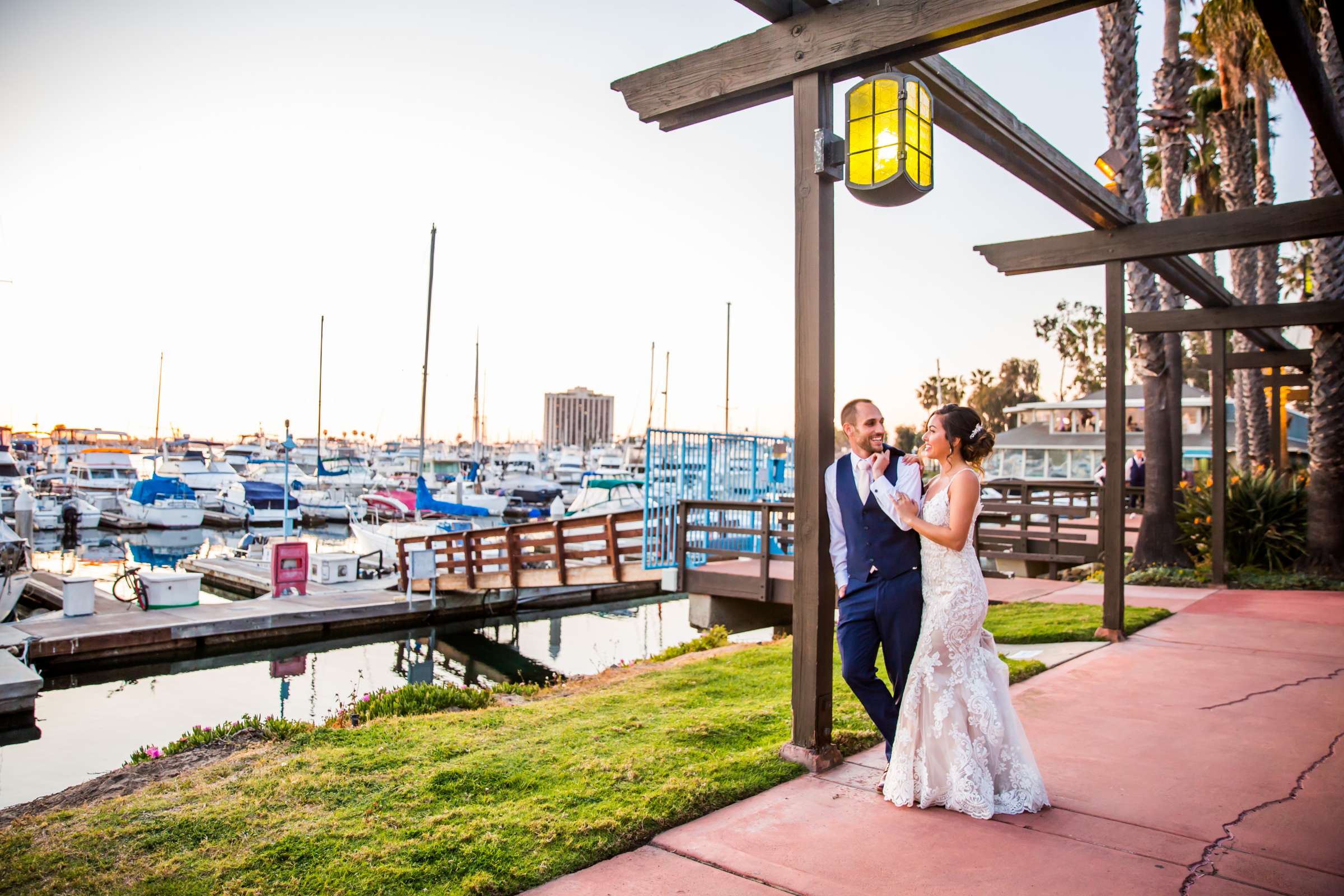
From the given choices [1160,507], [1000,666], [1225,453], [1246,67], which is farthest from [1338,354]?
[1000,666]

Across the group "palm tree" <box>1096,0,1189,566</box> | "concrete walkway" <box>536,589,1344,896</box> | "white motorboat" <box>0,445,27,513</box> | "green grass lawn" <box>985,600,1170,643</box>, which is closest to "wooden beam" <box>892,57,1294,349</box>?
"green grass lawn" <box>985,600,1170,643</box>

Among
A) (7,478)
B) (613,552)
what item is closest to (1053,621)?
(613,552)

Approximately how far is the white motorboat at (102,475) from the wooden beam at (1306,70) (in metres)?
47.2

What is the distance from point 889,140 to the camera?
4422 millimetres

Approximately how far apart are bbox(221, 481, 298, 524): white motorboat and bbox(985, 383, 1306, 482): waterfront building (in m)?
31.1

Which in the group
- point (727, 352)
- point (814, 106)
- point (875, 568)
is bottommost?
point (875, 568)

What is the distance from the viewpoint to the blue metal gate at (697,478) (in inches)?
438

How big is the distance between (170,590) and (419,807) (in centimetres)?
1441

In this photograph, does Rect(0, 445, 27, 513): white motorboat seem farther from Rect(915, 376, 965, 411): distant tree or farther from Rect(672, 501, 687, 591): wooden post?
Rect(915, 376, 965, 411): distant tree

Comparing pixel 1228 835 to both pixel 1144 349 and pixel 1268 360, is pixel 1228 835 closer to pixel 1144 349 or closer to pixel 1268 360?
pixel 1144 349

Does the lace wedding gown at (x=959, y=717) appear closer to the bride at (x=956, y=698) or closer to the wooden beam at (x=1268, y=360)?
the bride at (x=956, y=698)

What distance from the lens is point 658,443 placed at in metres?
11.0

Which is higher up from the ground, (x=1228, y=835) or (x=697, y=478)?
(x=697, y=478)

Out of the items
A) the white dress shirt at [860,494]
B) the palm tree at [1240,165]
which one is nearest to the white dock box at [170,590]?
the white dress shirt at [860,494]
